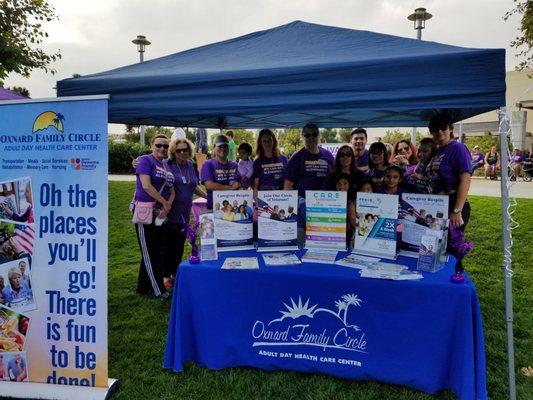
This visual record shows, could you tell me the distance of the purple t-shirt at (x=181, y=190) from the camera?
11.6ft

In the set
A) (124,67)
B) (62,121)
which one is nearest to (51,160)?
(62,121)

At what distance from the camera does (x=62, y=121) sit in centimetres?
212

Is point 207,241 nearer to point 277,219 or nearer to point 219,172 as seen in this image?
point 277,219

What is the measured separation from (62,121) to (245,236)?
52.6 inches

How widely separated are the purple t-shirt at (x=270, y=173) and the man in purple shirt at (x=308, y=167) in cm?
27

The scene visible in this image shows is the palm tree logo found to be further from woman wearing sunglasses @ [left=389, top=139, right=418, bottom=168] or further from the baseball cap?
woman wearing sunglasses @ [left=389, top=139, right=418, bottom=168]

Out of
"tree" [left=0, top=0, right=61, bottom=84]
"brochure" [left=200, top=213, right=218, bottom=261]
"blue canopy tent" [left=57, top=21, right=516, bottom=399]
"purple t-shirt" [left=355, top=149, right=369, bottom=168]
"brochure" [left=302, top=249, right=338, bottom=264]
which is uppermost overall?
"tree" [left=0, top=0, right=61, bottom=84]

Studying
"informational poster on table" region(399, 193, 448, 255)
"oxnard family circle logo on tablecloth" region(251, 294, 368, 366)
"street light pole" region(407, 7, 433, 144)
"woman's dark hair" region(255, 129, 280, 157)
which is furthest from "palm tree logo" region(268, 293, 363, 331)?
→ "street light pole" region(407, 7, 433, 144)

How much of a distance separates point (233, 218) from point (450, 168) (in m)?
1.65

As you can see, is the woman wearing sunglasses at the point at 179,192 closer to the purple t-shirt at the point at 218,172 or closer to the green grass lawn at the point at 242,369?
the purple t-shirt at the point at 218,172

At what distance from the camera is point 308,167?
335cm

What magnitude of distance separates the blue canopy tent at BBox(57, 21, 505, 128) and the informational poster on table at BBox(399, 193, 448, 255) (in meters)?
0.58

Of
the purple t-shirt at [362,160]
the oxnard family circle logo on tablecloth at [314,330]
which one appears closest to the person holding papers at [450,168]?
the purple t-shirt at [362,160]

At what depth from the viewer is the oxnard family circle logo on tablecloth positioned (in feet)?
7.32
